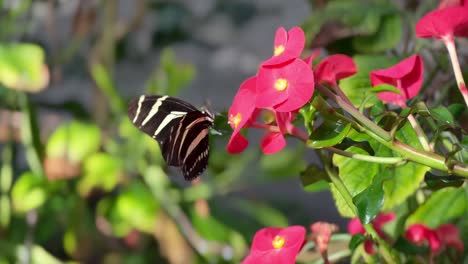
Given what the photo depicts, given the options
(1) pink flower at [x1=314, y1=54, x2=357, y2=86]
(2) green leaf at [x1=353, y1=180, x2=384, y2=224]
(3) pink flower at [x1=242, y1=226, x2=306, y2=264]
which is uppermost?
(1) pink flower at [x1=314, y1=54, x2=357, y2=86]

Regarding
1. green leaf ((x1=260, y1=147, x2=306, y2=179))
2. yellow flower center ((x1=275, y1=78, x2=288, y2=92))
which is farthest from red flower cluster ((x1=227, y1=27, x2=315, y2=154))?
green leaf ((x1=260, y1=147, x2=306, y2=179))

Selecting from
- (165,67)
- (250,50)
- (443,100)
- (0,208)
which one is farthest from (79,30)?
(443,100)

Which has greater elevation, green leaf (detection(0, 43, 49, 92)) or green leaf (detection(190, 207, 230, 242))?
green leaf (detection(0, 43, 49, 92))

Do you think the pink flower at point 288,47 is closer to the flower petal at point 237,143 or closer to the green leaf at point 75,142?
the flower petal at point 237,143

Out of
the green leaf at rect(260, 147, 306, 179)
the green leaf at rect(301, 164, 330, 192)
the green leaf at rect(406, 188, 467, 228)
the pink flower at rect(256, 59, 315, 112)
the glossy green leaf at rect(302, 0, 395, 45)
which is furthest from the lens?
the green leaf at rect(260, 147, 306, 179)

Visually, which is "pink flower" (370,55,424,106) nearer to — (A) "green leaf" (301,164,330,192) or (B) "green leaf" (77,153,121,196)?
(A) "green leaf" (301,164,330,192)

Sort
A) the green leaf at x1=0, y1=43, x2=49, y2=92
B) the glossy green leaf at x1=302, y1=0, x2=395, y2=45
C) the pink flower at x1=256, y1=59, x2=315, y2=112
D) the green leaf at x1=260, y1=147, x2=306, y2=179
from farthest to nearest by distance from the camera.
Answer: the green leaf at x1=260, y1=147, x2=306, y2=179 → the green leaf at x1=0, y1=43, x2=49, y2=92 → the glossy green leaf at x1=302, y1=0, x2=395, y2=45 → the pink flower at x1=256, y1=59, x2=315, y2=112
